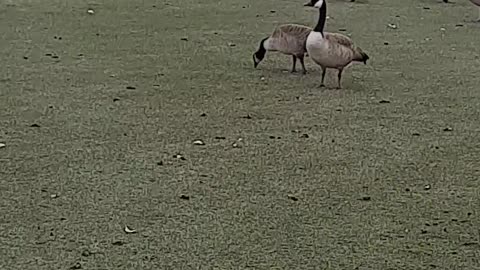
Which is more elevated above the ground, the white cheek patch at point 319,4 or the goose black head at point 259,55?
the white cheek patch at point 319,4

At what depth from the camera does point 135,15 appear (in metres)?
7.42

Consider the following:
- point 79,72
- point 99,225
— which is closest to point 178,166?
point 99,225

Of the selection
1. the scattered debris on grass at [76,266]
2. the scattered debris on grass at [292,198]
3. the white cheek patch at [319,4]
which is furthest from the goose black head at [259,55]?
the scattered debris on grass at [76,266]

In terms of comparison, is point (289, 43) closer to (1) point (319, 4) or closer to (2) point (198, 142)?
(1) point (319, 4)

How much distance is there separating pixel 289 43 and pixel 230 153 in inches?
68.9

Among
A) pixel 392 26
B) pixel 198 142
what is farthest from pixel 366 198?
pixel 392 26

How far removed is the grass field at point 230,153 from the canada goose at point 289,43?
12 cm

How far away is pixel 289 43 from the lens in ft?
17.5

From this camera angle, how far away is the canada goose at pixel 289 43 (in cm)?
530

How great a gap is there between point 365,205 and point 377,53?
2.95m

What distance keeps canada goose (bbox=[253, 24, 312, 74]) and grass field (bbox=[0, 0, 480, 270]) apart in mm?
121

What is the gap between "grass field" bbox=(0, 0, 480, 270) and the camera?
2.72 meters

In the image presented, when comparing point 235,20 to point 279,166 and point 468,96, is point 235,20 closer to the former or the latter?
point 468,96

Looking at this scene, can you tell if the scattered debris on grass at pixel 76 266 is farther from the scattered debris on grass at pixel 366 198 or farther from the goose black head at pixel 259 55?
the goose black head at pixel 259 55
